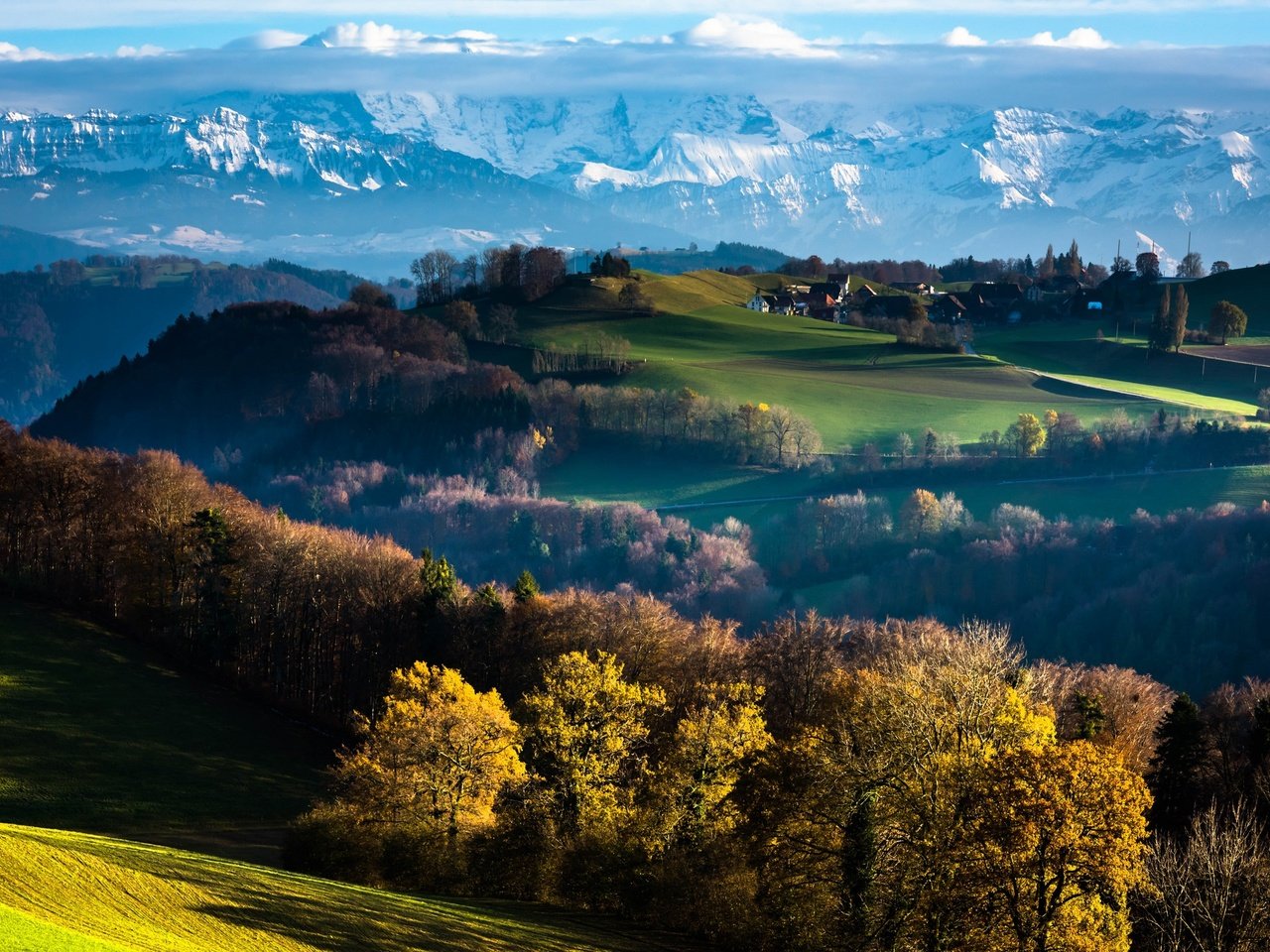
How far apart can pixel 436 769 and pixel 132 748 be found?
2428 cm

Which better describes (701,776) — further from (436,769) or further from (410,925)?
(410,925)

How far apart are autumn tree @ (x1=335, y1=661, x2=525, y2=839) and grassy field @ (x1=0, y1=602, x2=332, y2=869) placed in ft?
20.8

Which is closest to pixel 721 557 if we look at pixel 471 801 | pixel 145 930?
pixel 471 801

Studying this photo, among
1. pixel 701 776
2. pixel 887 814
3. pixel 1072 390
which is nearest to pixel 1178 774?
pixel 701 776

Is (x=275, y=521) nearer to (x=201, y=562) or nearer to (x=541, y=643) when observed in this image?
(x=201, y=562)

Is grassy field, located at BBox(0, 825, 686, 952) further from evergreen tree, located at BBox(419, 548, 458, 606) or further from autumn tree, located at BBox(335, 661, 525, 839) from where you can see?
evergreen tree, located at BBox(419, 548, 458, 606)

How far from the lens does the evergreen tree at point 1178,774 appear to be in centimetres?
5691

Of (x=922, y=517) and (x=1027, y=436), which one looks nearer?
(x=922, y=517)

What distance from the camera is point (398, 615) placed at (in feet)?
282

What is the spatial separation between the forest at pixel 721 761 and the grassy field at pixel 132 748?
3753 millimetres

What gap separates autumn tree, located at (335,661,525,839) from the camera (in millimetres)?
53188

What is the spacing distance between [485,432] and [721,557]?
5276 centimetres

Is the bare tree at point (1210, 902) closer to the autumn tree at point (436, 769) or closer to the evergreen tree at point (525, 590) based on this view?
the autumn tree at point (436, 769)

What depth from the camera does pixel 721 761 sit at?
51000 millimetres
